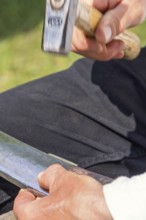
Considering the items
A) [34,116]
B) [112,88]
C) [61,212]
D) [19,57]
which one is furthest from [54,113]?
[19,57]

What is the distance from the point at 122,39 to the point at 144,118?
0.16 m

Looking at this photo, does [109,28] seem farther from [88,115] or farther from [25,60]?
[25,60]

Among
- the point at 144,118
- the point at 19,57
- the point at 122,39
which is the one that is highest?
the point at 122,39

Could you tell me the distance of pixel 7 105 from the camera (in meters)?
1.12

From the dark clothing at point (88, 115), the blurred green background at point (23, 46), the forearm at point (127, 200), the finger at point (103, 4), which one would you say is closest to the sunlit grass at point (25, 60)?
the blurred green background at point (23, 46)

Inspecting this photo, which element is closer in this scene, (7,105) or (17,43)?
(7,105)

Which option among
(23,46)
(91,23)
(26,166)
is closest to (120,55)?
(91,23)

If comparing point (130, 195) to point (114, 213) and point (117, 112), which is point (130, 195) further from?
point (117, 112)

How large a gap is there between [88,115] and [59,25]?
0.31 m

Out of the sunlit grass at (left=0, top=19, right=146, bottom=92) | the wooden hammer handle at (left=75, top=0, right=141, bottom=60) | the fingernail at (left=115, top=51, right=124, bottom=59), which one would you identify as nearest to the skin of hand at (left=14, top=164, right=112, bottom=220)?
the wooden hammer handle at (left=75, top=0, right=141, bottom=60)

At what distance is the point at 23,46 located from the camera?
252 cm

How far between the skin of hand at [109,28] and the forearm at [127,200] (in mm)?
Result: 348

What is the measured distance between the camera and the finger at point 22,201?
2.69ft

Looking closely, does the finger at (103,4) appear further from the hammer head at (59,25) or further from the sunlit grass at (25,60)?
the sunlit grass at (25,60)
